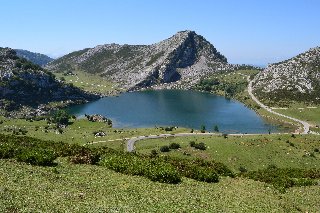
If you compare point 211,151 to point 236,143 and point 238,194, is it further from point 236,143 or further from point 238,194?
point 238,194

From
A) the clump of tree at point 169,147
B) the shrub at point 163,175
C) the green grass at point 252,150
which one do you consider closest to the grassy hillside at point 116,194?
the shrub at point 163,175

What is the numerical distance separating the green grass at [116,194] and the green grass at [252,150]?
61997mm

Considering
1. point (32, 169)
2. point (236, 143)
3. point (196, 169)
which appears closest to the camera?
point (32, 169)

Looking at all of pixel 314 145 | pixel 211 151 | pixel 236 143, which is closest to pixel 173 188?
pixel 211 151

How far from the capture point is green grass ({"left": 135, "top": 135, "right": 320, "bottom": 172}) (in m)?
116

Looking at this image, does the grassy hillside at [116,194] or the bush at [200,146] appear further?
the bush at [200,146]

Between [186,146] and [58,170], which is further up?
[58,170]

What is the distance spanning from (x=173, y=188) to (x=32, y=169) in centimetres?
1533

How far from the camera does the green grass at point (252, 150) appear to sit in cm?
11550

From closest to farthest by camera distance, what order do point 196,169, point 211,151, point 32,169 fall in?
point 32,169, point 196,169, point 211,151

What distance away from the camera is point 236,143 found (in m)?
134

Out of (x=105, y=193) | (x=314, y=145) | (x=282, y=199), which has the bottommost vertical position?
(x=314, y=145)

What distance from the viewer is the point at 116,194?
38281mm

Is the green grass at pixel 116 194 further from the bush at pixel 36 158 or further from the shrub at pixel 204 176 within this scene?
the bush at pixel 36 158
